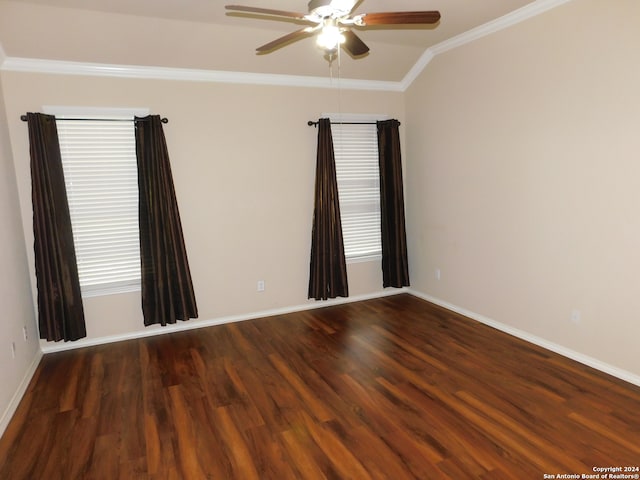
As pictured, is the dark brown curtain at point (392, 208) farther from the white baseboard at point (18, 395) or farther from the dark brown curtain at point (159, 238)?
the white baseboard at point (18, 395)

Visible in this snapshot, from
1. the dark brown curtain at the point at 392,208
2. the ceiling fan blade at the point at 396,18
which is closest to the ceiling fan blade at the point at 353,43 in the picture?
the ceiling fan blade at the point at 396,18

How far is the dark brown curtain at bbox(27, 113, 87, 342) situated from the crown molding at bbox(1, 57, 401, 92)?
0.46 meters

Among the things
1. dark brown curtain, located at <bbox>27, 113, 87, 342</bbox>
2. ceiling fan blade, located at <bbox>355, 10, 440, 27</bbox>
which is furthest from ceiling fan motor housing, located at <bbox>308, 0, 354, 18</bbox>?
dark brown curtain, located at <bbox>27, 113, 87, 342</bbox>

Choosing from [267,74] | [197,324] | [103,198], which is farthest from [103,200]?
[267,74]

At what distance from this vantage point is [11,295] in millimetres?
3078

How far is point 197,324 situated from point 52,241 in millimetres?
1579

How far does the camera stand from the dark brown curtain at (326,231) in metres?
4.60

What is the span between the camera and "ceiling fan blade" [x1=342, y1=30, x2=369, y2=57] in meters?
2.45

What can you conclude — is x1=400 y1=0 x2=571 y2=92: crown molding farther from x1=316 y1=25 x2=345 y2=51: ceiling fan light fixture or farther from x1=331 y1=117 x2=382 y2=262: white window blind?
x1=316 y1=25 x2=345 y2=51: ceiling fan light fixture

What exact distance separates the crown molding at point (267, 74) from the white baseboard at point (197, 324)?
98.3 inches

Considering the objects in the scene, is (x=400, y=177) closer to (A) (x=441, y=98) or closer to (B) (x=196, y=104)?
(A) (x=441, y=98)

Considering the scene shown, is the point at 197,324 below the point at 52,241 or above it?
below

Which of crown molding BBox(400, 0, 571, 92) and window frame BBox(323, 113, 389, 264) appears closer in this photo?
crown molding BBox(400, 0, 571, 92)

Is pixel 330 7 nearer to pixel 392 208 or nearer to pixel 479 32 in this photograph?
pixel 479 32
